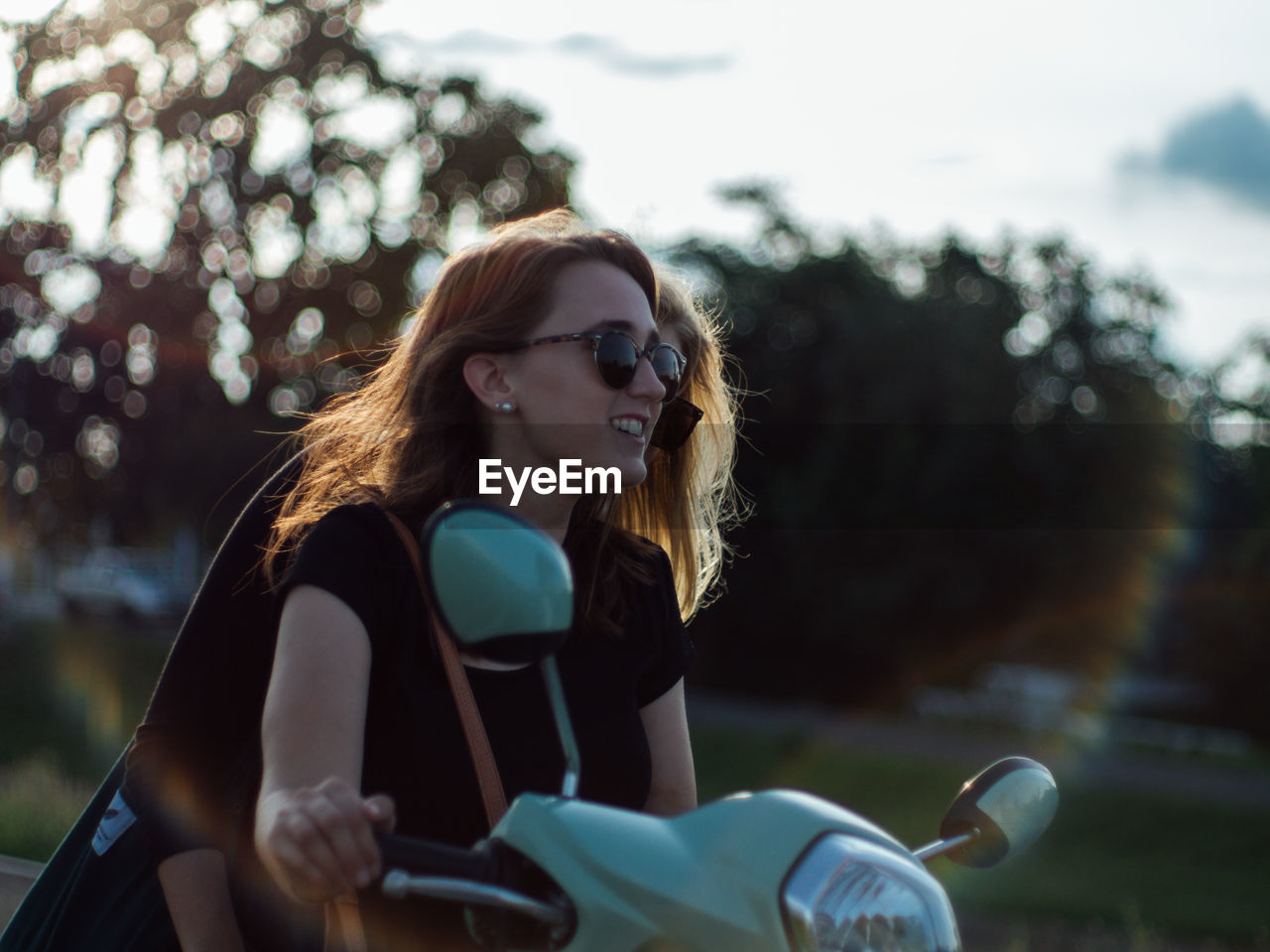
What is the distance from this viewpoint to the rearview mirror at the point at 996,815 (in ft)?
5.91

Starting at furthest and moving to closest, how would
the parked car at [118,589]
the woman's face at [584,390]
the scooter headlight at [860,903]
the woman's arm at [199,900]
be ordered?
the parked car at [118,589] < the woman's face at [584,390] < the woman's arm at [199,900] < the scooter headlight at [860,903]

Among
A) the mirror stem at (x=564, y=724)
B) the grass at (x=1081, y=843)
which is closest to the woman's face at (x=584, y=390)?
the mirror stem at (x=564, y=724)

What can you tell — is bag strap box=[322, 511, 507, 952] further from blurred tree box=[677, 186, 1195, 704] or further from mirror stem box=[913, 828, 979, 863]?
blurred tree box=[677, 186, 1195, 704]

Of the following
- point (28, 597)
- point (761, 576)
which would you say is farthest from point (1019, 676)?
point (28, 597)

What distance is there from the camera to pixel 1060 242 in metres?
28.6

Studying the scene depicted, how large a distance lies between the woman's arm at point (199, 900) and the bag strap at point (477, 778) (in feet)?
0.67

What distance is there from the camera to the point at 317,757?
5.14ft

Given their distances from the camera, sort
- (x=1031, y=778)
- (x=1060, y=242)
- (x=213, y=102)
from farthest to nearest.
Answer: (x=1060, y=242)
(x=213, y=102)
(x=1031, y=778)

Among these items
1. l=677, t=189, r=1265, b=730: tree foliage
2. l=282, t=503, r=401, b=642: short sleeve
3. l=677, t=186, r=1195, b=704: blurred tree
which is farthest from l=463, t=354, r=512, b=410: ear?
l=677, t=186, r=1195, b=704: blurred tree

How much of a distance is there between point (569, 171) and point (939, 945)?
25.7 meters

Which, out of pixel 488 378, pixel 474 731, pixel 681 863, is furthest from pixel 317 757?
pixel 488 378

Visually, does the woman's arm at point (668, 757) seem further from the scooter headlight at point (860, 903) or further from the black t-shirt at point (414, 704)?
the scooter headlight at point (860, 903)

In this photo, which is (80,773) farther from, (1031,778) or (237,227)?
(237,227)

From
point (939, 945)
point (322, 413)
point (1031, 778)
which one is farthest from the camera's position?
point (322, 413)
